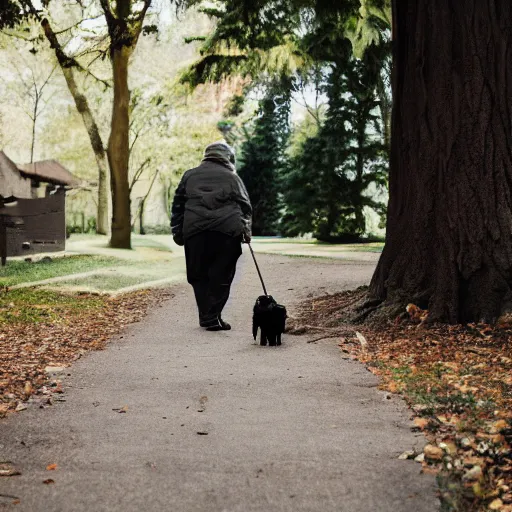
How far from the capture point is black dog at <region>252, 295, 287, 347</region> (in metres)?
8.28

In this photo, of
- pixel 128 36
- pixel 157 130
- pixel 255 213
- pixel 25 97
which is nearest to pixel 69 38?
pixel 128 36

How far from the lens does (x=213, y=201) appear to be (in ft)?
30.7

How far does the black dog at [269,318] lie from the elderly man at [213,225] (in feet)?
3.80

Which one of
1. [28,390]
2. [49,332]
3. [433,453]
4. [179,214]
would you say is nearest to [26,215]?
[49,332]

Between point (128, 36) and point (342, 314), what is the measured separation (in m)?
18.4

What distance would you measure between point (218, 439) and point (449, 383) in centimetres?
215

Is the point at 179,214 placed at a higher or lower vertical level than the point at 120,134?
lower

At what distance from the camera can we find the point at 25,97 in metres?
41.5

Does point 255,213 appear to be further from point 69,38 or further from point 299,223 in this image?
point 69,38

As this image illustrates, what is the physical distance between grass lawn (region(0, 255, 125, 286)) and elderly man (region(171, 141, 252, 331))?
7644 mm

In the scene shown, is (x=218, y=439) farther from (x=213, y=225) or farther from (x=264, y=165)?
(x=264, y=165)

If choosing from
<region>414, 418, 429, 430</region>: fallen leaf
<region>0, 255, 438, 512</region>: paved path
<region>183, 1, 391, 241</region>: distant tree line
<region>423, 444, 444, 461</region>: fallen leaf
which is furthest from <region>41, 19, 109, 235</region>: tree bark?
<region>423, 444, 444, 461</region>: fallen leaf

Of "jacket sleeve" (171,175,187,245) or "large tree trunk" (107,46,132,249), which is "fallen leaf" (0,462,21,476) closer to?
"jacket sleeve" (171,175,187,245)

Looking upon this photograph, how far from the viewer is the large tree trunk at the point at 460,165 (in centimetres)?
869
